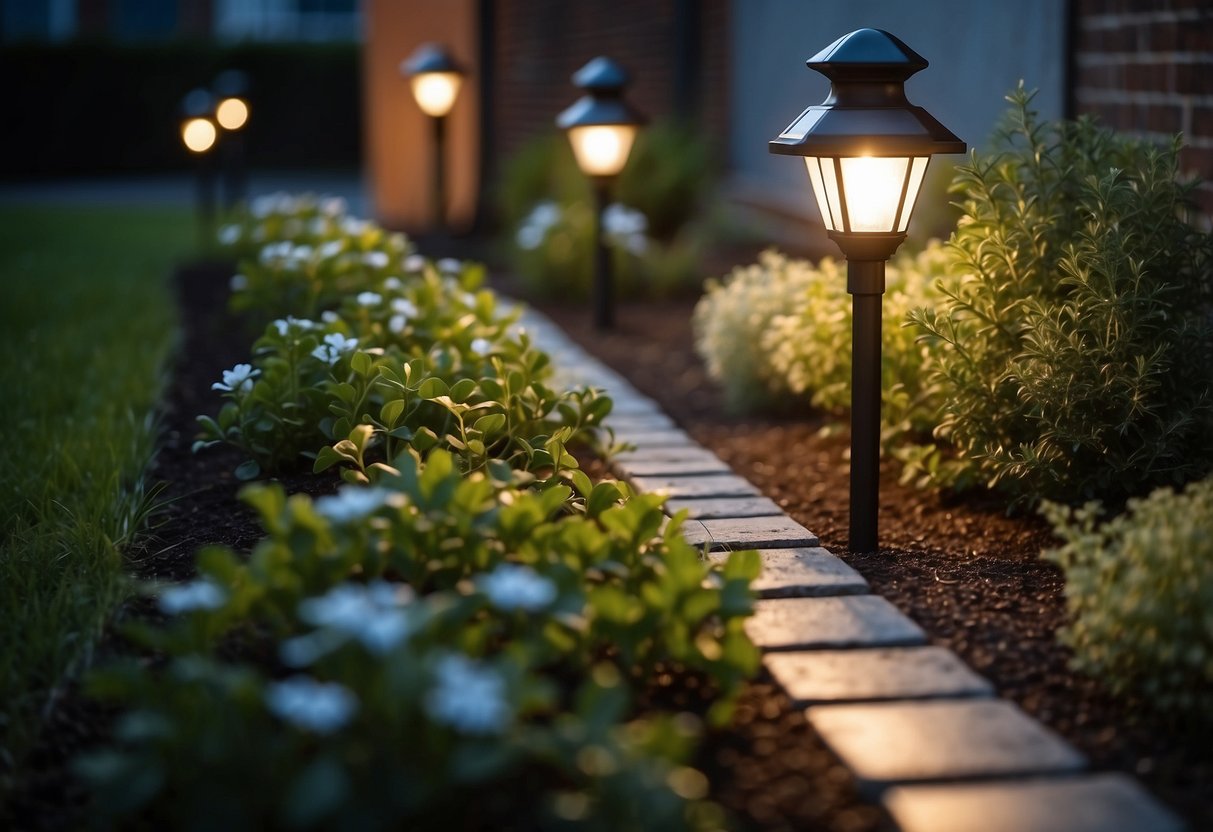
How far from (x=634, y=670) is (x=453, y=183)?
460 inches

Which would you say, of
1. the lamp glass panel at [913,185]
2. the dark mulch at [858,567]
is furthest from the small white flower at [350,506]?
the lamp glass panel at [913,185]

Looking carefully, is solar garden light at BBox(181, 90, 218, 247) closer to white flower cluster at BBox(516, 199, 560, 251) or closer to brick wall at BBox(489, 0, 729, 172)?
brick wall at BBox(489, 0, 729, 172)

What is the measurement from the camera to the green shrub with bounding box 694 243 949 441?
390 centimetres

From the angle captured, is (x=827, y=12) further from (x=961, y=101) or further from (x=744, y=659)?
(x=744, y=659)

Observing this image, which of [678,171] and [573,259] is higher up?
[678,171]

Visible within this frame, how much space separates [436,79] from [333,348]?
6.00 metres

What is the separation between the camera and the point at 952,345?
3.48 metres

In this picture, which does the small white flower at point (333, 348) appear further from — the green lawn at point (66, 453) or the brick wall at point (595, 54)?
the brick wall at point (595, 54)

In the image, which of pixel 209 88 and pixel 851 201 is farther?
pixel 209 88

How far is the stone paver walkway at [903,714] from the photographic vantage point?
6.66 ft

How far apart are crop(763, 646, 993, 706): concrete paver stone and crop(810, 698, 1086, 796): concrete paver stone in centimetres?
4

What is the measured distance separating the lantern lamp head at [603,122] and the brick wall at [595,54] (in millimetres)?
1633

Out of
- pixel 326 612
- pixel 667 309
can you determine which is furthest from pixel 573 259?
pixel 326 612

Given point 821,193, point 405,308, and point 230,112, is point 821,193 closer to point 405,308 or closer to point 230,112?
point 405,308
